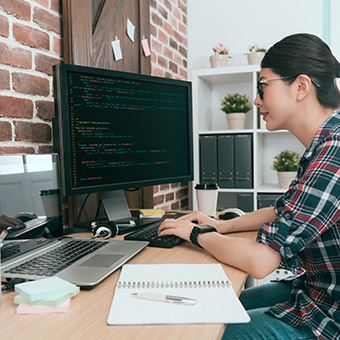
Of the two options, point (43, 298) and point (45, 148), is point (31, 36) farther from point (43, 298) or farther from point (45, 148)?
point (43, 298)

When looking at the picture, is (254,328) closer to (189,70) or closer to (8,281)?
(8,281)

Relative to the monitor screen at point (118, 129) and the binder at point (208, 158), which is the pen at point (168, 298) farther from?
the binder at point (208, 158)

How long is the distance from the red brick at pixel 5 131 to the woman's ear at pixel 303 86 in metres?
0.88

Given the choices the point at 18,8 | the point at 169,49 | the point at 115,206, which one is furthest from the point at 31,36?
the point at 169,49

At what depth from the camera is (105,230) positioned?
121 cm

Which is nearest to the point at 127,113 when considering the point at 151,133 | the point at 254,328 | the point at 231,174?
the point at 151,133

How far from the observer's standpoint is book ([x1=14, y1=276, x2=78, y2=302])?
2.18 feet

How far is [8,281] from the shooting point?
0.81 metres

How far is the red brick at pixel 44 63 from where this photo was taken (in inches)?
51.5

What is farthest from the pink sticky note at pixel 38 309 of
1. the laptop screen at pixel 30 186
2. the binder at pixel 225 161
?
the binder at pixel 225 161

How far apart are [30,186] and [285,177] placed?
186 cm

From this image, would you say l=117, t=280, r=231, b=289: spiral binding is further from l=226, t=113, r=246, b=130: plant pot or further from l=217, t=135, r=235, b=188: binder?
l=226, t=113, r=246, b=130: plant pot

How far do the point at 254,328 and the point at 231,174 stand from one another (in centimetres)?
166

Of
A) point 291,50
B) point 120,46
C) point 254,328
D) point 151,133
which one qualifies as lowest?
point 254,328
